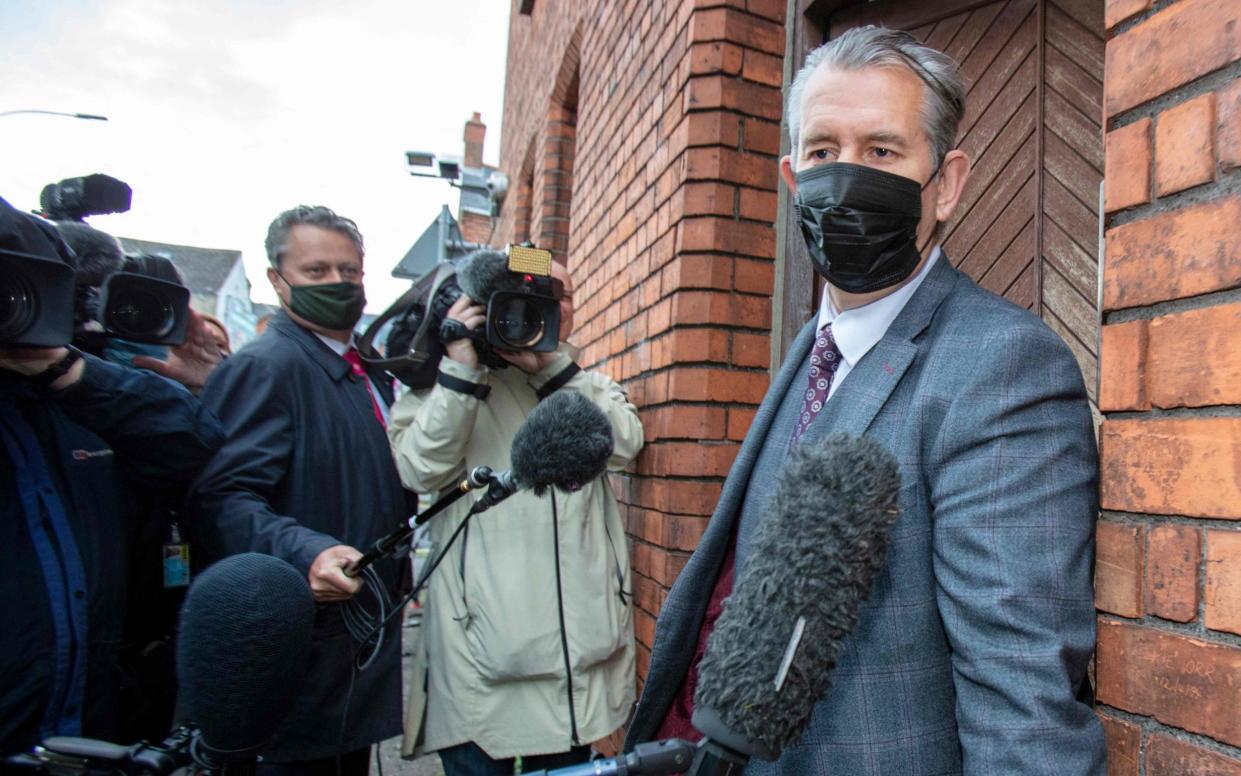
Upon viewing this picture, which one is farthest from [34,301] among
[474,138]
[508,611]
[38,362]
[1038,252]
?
[474,138]

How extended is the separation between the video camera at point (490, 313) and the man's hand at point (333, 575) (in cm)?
72

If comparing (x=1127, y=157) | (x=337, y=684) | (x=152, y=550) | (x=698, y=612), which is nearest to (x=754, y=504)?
(x=698, y=612)

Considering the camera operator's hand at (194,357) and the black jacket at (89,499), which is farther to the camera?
the camera operator's hand at (194,357)

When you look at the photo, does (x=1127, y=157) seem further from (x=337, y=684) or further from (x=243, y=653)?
(x=337, y=684)

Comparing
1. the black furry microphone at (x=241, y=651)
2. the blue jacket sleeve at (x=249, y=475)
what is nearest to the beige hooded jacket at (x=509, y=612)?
the blue jacket sleeve at (x=249, y=475)

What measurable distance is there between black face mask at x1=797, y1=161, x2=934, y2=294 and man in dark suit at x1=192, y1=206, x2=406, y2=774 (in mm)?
1282

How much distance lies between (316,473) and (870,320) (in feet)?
5.18

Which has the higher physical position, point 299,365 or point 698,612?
point 299,365

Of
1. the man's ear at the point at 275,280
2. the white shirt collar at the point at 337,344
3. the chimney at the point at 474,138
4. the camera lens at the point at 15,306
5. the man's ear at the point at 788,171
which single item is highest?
the chimney at the point at 474,138

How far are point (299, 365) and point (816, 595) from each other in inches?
73.2

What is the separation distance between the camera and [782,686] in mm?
773

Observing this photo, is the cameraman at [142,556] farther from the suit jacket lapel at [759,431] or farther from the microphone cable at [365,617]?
the suit jacket lapel at [759,431]

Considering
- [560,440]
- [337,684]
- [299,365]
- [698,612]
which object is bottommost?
[337,684]

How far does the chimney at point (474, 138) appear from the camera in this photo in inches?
688
